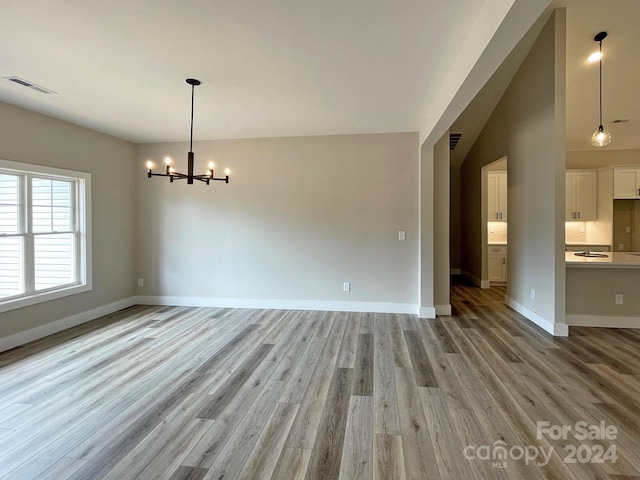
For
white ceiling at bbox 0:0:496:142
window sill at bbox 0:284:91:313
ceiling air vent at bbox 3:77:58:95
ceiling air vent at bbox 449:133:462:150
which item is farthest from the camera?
ceiling air vent at bbox 449:133:462:150

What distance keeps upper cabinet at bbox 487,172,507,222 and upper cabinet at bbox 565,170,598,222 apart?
1.18 metres

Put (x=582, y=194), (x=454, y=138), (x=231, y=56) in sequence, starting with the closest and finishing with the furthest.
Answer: (x=231, y=56) → (x=582, y=194) → (x=454, y=138)

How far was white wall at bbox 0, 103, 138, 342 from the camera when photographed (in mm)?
3594

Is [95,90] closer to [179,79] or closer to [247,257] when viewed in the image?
[179,79]

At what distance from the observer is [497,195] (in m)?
7.28

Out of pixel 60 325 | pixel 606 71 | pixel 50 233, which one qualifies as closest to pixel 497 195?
pixel 606 71

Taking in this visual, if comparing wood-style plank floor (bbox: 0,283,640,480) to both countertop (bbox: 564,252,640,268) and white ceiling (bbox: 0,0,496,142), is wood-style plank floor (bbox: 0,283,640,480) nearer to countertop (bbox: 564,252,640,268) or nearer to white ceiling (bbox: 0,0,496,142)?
countertop (bbox: 564,252,640,268)

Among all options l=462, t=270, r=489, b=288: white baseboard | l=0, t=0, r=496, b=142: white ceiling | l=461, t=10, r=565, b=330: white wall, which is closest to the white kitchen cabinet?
l=462, t=270, r=489, b=288: white baseboard

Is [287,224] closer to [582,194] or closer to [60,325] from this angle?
[60,325]

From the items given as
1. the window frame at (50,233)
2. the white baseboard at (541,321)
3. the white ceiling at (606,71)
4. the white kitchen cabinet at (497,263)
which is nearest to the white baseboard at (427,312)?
the white baseboard at (541,321)

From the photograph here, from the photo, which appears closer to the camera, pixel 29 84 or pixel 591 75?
pixel 29 84

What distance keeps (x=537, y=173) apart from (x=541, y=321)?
200 centimetres

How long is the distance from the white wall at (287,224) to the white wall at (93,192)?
261 mm

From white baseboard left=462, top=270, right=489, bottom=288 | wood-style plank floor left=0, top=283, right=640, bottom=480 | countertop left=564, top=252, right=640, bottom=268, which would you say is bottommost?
wood-style plank floor left=0, top=283, right=640, bottom=480
